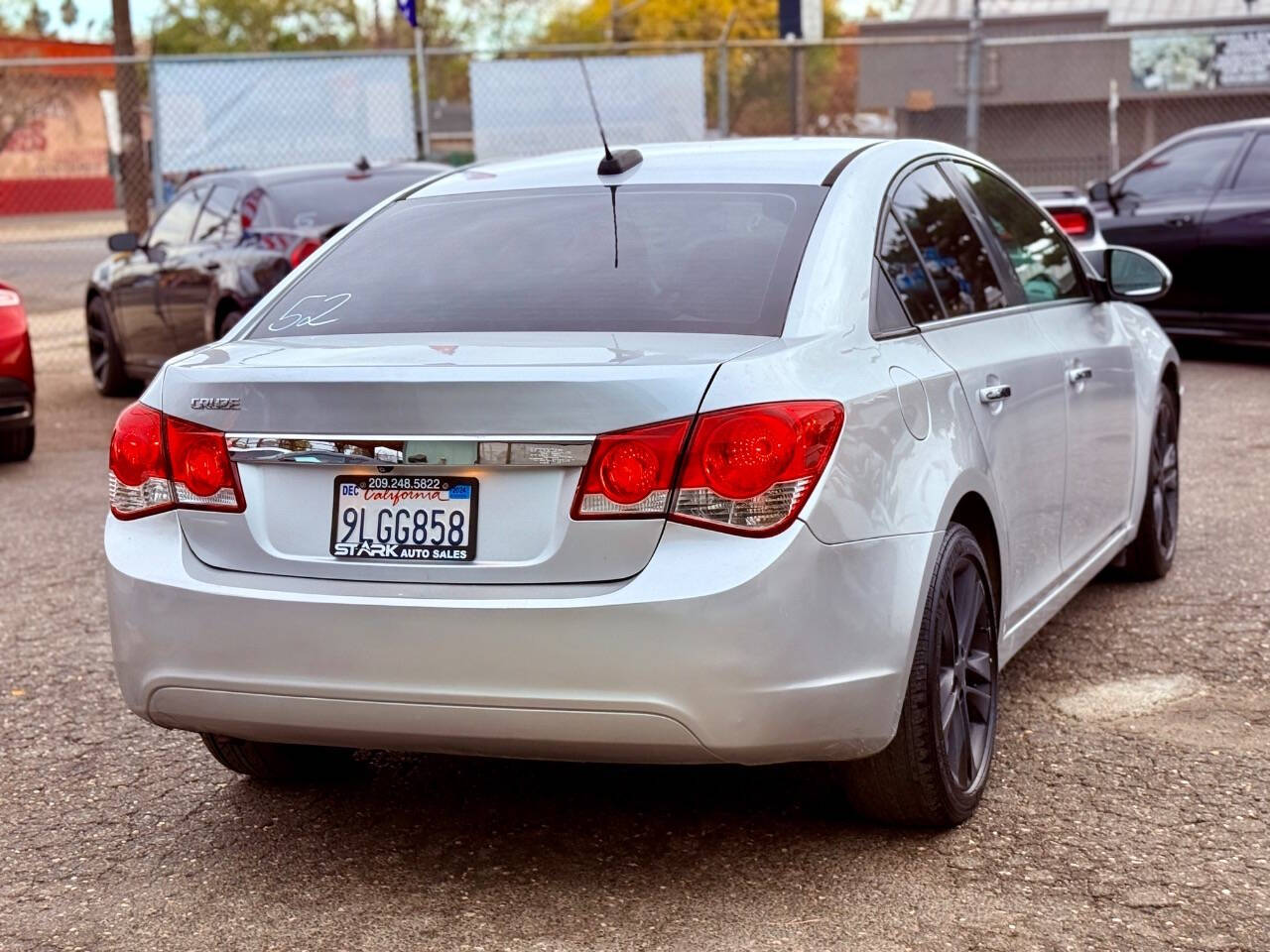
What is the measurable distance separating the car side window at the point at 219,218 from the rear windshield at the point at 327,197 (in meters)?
0.41

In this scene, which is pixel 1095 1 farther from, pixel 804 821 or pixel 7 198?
pixel 804 821

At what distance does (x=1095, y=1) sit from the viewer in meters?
40.5

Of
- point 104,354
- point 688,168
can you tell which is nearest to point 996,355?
point 688,168

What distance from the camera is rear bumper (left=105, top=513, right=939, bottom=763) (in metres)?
3.43

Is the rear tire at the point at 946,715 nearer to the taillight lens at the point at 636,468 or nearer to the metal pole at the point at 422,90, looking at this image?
the taillight lens at the point at 636,468

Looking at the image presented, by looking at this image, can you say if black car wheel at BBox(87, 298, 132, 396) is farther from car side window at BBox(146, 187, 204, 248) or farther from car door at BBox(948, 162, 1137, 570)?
car door at BBox(948, 162, 1137, 570)

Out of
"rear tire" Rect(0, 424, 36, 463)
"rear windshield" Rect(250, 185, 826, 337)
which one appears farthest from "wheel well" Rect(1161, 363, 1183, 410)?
"rear tire" Rect(0, 424, 36, 463)

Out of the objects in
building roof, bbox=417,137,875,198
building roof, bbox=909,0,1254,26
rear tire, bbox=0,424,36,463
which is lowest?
rear tire, bbox=0,424,36,463

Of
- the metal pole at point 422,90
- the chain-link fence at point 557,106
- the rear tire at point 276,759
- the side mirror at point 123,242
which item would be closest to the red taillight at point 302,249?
the side mirror at point 123,242

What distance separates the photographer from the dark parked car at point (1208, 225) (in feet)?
41.0

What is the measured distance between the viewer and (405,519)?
358 cm

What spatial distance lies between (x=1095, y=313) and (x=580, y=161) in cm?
187

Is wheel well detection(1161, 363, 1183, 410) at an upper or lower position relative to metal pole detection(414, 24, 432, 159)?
lower

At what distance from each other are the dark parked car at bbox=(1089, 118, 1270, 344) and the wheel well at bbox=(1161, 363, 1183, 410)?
6153 mm
